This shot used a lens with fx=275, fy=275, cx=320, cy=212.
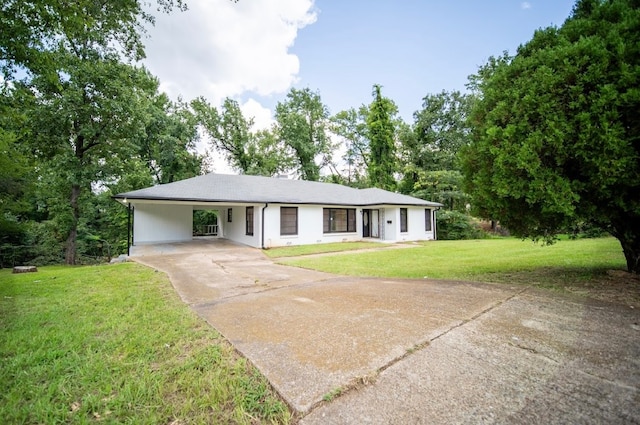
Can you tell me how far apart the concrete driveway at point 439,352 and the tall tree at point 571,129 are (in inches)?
65.5

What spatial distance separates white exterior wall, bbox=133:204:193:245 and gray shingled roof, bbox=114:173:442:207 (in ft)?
5.44

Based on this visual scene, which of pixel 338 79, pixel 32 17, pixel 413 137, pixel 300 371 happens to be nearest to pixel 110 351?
pixel 300 371

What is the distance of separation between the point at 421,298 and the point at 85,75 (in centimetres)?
1702

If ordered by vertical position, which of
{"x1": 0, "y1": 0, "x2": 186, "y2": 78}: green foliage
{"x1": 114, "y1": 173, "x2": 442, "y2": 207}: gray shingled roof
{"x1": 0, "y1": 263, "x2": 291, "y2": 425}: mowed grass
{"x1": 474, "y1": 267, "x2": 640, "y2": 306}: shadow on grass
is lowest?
{"x1": 0, "y1": 263, "x2": 291, "y2": 425}: mowed grass

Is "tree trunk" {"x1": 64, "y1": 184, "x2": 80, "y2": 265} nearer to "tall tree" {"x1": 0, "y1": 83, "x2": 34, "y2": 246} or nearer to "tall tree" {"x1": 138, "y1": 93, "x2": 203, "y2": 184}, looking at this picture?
"tall tree" {"x1": 0, "y1": 83, "x2": 34, "y2": 246}

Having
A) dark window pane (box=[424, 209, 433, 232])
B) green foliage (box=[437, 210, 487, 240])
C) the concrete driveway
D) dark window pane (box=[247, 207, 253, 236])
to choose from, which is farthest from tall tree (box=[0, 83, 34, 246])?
green foliage (box=[437, 210, 487, 240])

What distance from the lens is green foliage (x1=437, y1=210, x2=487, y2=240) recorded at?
20062 mm

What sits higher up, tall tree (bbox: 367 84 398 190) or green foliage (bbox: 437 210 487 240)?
tall tree (bbox: 367 84 398 190)

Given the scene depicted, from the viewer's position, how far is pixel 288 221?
15.0 meters

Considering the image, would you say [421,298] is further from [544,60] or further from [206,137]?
[206,137]

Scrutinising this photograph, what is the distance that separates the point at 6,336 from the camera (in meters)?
3.24

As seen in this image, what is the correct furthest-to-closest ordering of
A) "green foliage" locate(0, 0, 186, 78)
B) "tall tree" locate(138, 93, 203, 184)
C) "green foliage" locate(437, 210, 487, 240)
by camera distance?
"tall tree" locate(138, 93, 203, 184) → "green foliage" locate(437, 210, 487, 240) → "green foliage" locate(0, 0, 186, 78)

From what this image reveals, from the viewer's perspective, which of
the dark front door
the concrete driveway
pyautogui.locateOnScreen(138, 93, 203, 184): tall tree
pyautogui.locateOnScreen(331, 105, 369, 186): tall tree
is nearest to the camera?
the concrete driveway

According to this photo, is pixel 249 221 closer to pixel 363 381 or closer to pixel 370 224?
→ pixel 370 224
